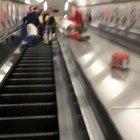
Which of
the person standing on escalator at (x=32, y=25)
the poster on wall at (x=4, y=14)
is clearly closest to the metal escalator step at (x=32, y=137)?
the poster on wall at (x=4, y=14)

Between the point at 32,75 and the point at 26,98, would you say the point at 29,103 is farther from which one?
the point at 32,75

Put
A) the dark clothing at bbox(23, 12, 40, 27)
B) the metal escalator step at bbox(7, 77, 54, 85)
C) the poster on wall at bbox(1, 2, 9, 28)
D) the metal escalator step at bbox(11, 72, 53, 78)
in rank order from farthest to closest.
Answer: the dark clothing at bbox(23, 12, 40, 27)
the poster on wall at bbox(1, 2, 9, 28)
the metal escalator step at bbox(11, 72, 53, 78)
the metal escalator step at bbox(7, 77, 54, 85)

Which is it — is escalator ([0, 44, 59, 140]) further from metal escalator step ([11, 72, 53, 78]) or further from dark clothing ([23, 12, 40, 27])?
dark clothing ([23, 12, 40, 27])

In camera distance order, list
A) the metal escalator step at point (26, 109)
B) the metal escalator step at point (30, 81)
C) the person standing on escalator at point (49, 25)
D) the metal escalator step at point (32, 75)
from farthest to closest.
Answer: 1. the person standing on escalator at point (49, 25)
2. the metal escalator step at point (32, 75)
3. the metal escalator step at point (30, 81)
4. the metal escalator step at point (26, 109)

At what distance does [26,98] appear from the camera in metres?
4.97

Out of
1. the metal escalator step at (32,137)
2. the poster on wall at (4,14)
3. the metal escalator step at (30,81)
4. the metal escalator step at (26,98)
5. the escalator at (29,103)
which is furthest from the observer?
the poster on wall at (4,14)

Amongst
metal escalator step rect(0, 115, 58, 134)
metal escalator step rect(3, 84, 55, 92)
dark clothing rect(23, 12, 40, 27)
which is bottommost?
metal escalator step rect(3, 84, 55, 92)

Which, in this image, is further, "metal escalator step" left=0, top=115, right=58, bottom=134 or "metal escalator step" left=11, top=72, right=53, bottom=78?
"metal escalator step" left=11, top=72, right=53, bottom=78

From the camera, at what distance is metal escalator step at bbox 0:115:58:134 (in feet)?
12.5

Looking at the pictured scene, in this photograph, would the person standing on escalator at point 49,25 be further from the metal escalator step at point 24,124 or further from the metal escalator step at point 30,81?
the metal escalator step at point 24,124

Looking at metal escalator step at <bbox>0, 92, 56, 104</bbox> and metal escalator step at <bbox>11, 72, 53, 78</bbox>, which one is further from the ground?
metal escalator step at <bbox>0, 92, 56, 104</bbox>

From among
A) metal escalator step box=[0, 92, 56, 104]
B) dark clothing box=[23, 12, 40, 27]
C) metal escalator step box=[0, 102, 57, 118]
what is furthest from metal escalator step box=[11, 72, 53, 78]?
dark clothing box=[23, 12, 40, 27]

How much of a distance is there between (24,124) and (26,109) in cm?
58

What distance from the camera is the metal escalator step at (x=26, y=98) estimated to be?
191 inches
